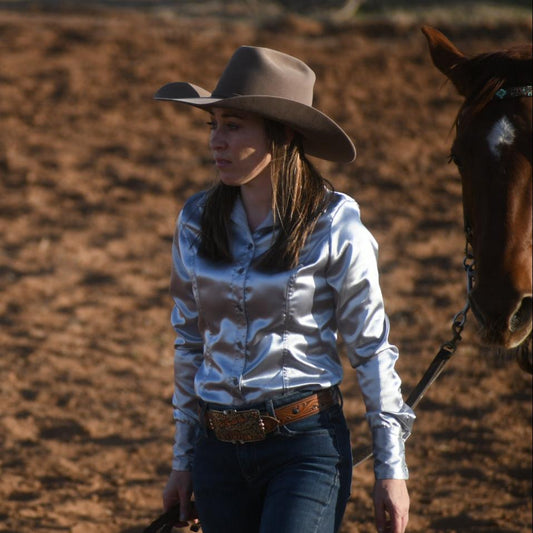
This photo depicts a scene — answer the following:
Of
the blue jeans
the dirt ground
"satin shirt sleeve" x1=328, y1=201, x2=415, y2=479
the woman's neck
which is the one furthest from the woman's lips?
the dirt ground

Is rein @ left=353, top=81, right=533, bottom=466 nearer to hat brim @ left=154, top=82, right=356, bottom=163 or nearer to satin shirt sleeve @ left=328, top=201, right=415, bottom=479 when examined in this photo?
satin shirt sleeve @ left=328, top=201, right=415, bottom=479

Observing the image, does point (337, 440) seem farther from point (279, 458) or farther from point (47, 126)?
point (47, 126)

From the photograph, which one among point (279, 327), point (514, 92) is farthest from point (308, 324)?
point (514, 92)

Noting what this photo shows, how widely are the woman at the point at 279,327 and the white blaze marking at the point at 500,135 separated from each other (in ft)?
1.70

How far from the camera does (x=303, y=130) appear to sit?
2410mm

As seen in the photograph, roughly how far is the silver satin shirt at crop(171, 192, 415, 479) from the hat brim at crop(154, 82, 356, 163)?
0.65 feet

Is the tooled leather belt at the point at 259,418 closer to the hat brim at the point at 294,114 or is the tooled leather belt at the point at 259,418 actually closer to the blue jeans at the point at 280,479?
the blue jeans at the point at 280,479

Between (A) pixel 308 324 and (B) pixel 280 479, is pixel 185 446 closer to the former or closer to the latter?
(B) pixel 280 479

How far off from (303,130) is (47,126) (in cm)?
789

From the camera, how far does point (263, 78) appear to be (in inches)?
93.4

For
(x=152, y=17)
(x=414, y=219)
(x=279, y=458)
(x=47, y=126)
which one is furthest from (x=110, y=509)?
(x=152, y=17)

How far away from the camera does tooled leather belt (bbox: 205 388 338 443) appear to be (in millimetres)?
2225

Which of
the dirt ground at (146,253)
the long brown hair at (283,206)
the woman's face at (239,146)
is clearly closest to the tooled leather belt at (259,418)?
the long brown hair at (283,206)

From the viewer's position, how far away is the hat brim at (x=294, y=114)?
7.50 feet
